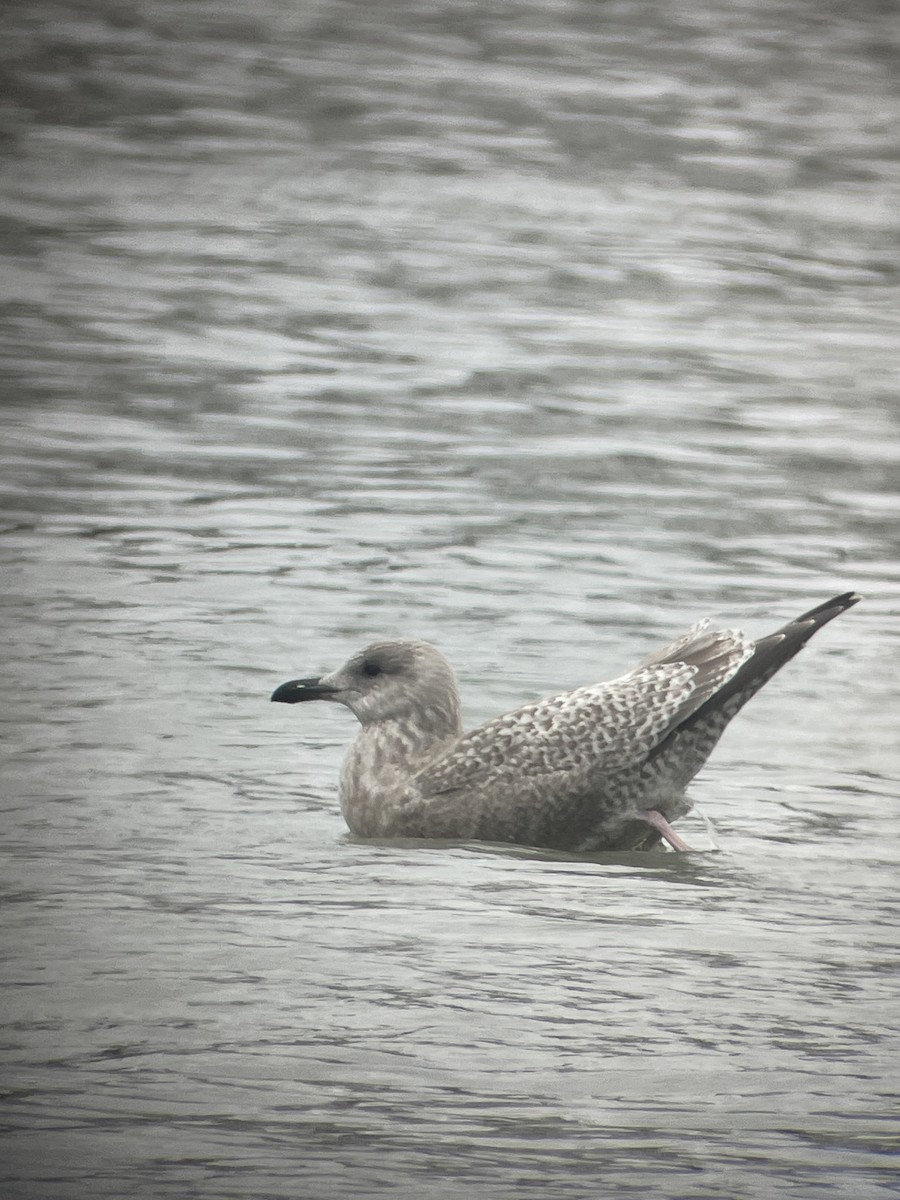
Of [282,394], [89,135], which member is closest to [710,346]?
[282,394]

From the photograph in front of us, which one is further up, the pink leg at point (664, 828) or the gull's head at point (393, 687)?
the gull's head at point (393, 687)

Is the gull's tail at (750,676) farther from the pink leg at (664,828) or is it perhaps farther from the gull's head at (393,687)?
the gull's head at (393,687)

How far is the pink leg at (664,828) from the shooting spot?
8789mm

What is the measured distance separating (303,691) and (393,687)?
1.03ft

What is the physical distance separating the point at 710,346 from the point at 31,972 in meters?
11.4

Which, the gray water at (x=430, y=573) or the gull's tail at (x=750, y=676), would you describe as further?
the gull's tail at (x=750, y=676)

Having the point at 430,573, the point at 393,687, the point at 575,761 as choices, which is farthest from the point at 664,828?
the point at 430,573

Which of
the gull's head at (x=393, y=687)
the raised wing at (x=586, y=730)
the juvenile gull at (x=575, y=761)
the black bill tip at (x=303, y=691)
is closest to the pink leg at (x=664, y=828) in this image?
the juvenile gull at (x=575, y=761)

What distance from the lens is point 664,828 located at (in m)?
8.80

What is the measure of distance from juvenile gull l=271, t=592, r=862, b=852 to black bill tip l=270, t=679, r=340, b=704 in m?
0.19

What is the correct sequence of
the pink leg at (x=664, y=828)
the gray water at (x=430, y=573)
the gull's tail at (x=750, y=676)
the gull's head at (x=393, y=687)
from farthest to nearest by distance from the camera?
the gull's head at (x=393, y=687)
the gull's tail at (x=750, y=676)
the pink leg at (x=664, y=828)
the gray water at (x=430, y=573)

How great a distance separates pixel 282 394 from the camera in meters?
16.4

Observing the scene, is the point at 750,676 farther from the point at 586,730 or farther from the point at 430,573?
the point at 430,573

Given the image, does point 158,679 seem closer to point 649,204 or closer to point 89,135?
point 649,204
